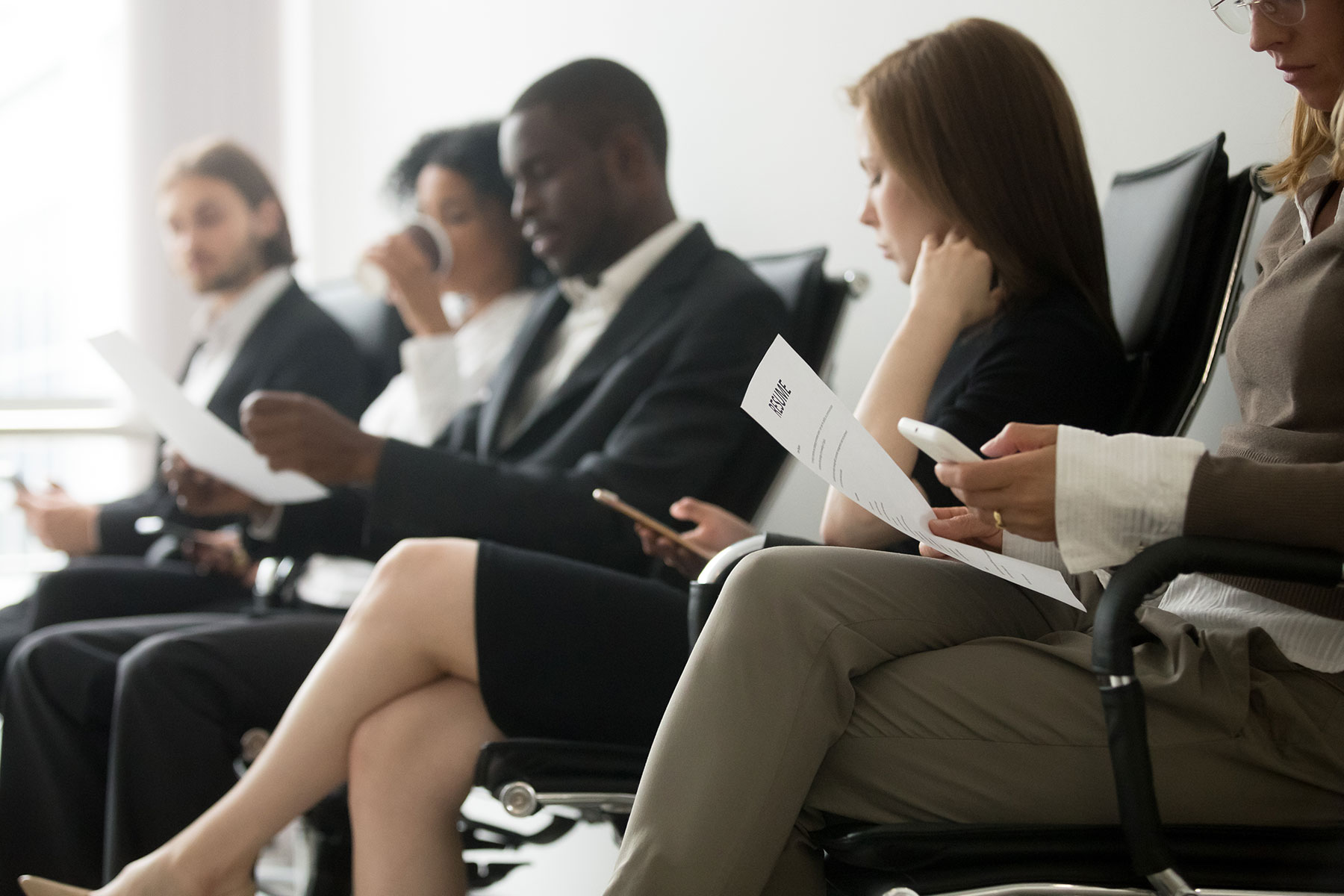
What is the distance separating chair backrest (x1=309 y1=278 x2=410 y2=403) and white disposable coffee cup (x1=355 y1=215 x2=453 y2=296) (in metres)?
0.08

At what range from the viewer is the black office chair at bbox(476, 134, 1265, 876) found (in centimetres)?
123

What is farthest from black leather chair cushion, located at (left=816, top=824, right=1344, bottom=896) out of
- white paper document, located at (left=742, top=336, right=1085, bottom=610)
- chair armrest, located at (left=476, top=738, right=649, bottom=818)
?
chair armrest, located at (left=476, top=738, right=649, bottom=818)

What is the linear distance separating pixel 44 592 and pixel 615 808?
1399mm

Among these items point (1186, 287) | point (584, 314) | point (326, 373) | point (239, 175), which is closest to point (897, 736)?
point (1186, 287)

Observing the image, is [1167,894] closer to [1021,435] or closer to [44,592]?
[1021,435]

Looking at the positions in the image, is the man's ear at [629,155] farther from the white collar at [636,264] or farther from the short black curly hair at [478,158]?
the short black curly hair at [478,158]

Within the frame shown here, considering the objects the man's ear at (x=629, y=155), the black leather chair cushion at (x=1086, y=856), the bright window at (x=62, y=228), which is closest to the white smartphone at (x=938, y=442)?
the black leather chair cushion at (x=1086, y=856)

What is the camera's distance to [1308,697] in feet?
3.18

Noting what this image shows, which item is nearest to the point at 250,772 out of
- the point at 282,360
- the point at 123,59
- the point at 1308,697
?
the point at 1308,697

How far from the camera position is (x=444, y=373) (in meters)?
2.25

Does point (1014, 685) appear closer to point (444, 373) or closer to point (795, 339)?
point (795, 339)

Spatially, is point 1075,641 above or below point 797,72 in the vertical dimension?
below

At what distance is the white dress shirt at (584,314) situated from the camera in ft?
6.44

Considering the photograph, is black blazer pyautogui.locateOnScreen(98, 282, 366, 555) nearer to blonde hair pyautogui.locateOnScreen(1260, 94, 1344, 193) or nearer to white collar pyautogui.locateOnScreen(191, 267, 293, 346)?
white collar pyautogui.locateOnScreen(191, 267, 293, 346)
